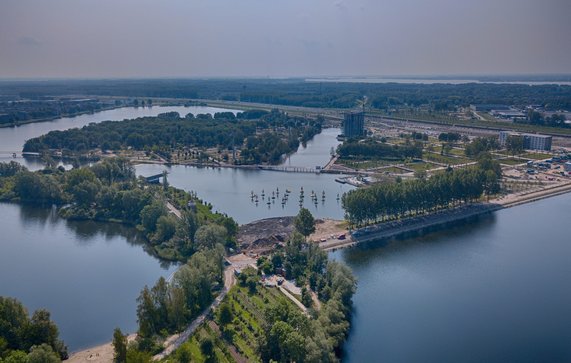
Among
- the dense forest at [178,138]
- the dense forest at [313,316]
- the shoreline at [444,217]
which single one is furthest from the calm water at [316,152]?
the dense forest at [313,316]

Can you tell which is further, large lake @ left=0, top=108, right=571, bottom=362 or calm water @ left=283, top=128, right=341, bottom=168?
calm water @ left=283, top=128, right=341, bottom=168

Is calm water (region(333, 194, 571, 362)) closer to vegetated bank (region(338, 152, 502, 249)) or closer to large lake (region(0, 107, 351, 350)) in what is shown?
vegetated bank (region(338, 152, 502, 249))

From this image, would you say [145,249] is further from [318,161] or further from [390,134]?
[390,134]

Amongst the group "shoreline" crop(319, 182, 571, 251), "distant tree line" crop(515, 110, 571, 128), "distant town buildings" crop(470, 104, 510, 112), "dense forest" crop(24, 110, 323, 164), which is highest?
"distant town buildings" crop(470, 104, 510, 112)

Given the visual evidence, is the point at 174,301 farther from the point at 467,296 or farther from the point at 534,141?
the point at 534,141

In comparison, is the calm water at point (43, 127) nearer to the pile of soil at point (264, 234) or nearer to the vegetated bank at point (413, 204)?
the pile of soil at point (264, 234)

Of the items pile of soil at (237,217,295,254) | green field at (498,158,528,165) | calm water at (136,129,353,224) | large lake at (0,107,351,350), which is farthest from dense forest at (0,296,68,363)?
green field at (498,158,528,165)

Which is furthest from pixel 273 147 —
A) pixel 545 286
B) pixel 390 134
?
pixel 545 286
